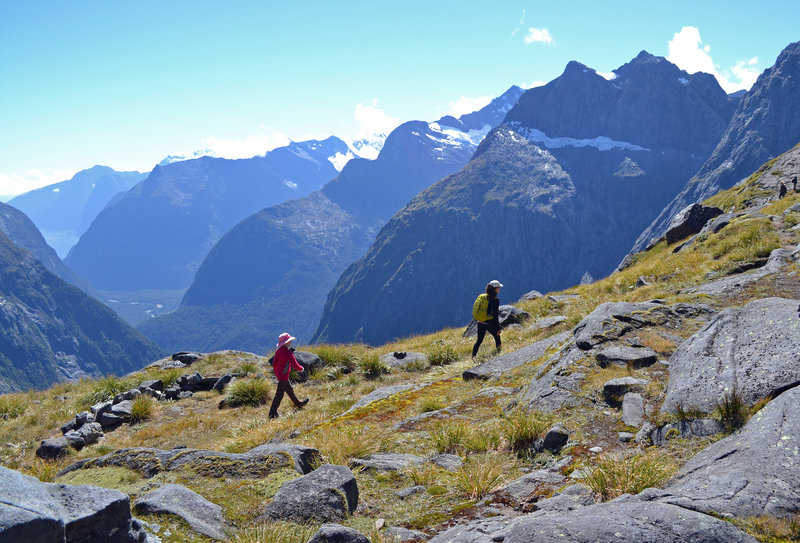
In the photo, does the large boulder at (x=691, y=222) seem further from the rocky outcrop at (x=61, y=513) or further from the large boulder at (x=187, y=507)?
the rocky outcrop at (x=61, y=513)

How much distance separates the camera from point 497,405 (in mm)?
11406

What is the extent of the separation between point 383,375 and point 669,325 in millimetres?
11108

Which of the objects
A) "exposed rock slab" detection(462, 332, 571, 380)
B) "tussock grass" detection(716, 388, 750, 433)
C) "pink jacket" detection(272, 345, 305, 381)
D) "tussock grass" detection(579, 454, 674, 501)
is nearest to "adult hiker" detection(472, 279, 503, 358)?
"exposed rock slab" detection(462, 332, 571, 380)

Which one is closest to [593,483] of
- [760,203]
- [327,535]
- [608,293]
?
[327,535]

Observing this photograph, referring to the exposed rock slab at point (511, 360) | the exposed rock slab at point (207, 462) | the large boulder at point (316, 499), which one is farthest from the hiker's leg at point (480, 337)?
the large boulder at point (316, 499)

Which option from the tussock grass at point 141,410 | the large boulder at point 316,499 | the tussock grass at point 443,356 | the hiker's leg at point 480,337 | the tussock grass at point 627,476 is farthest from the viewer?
the tussock grass at point 443,356

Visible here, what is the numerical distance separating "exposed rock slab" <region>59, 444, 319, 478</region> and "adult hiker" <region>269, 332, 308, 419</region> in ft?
24.5

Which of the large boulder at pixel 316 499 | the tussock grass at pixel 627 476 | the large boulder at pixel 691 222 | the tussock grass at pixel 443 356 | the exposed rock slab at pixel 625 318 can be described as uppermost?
the large boulder at pixel 691 222

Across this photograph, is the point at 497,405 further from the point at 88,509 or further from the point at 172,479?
the point at 88,509

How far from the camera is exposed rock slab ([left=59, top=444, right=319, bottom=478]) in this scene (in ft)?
25.0

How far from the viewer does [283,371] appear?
16.3 m

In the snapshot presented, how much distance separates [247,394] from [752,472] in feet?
54.9

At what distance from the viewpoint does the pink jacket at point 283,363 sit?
16.3 meters

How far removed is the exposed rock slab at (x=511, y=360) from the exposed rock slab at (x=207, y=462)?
7.60m
